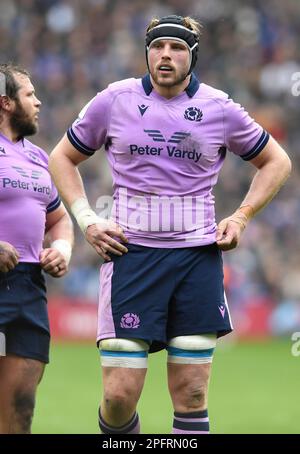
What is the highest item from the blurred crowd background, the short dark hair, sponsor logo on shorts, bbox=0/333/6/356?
the blurred crowd background

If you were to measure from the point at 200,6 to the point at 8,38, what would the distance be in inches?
147

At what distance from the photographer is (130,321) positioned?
20.3 ft

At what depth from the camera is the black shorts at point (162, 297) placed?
20.3 feet

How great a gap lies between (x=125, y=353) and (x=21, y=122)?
1423 millimetres

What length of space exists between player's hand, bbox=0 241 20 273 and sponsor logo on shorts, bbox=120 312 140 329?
658 mm

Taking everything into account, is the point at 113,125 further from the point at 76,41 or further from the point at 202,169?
the point at 76,41

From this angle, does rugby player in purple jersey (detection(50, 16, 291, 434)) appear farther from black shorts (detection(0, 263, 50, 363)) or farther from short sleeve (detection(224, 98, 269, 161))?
black shorts (detection(0, 263, 50, 363))

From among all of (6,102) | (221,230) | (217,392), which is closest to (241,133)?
(221,230)

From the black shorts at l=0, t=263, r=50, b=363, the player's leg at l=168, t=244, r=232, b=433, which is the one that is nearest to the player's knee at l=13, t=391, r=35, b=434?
the black shorts at l=0, t=263, r=50, b=363

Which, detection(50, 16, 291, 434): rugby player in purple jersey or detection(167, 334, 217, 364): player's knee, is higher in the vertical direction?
detection(50, 16, 291, 434): rugby player in purple jersey

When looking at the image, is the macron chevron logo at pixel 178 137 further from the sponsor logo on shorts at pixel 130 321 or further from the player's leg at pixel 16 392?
the player's leg at pixel 16 392

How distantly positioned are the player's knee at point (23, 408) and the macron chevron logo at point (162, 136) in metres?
1.53

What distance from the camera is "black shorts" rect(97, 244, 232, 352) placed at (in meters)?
6.20

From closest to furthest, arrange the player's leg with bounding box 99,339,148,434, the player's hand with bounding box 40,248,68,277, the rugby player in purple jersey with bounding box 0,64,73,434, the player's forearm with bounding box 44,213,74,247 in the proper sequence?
1. the player's leg with bounding box 99,339,148,434
2. the rugby player in purple jersey with bounding box 0,64,73,434
3. the player's hand with bounding box 40,248,68,277
4. the player's forearm with bounding box 44,213,74,247
